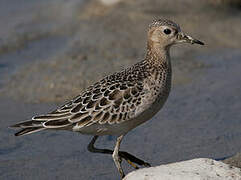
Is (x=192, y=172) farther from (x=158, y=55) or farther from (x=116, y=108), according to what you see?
(x=158, y=55)

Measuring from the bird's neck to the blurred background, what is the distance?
135cm

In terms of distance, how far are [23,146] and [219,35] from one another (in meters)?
6.37

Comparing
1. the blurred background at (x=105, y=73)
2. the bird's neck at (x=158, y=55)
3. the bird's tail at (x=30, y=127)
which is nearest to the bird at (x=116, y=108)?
the bird's tail at (x=30, y=127)

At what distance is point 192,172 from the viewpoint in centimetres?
646

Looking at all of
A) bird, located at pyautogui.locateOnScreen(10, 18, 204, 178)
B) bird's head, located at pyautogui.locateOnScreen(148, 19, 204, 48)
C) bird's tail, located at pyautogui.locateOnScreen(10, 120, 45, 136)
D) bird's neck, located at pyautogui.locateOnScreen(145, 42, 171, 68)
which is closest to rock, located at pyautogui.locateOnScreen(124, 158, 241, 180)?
bird, located at pyautogui.locateOnScreen(10, 18, 204, 178)

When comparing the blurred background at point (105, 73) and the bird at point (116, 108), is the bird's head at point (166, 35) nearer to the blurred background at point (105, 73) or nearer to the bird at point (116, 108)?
the bird at point (116, 108)

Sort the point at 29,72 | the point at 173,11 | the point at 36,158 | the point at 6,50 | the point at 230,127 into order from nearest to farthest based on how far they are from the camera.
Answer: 1. the point at 36,158
2. the point at 230,127
3. the point at 29,72
4. the point at 6,50
5. the point at 173,11

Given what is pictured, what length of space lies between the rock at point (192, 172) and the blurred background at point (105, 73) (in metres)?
1.08

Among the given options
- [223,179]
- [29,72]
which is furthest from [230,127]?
[29,72]

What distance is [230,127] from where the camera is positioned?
9.17 m

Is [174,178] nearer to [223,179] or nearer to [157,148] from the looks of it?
[223,179]

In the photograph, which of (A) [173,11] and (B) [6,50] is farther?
(A) [173,11]

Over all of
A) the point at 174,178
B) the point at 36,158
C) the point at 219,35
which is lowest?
the point at 36,158

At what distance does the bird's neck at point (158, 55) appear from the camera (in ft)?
26.0
